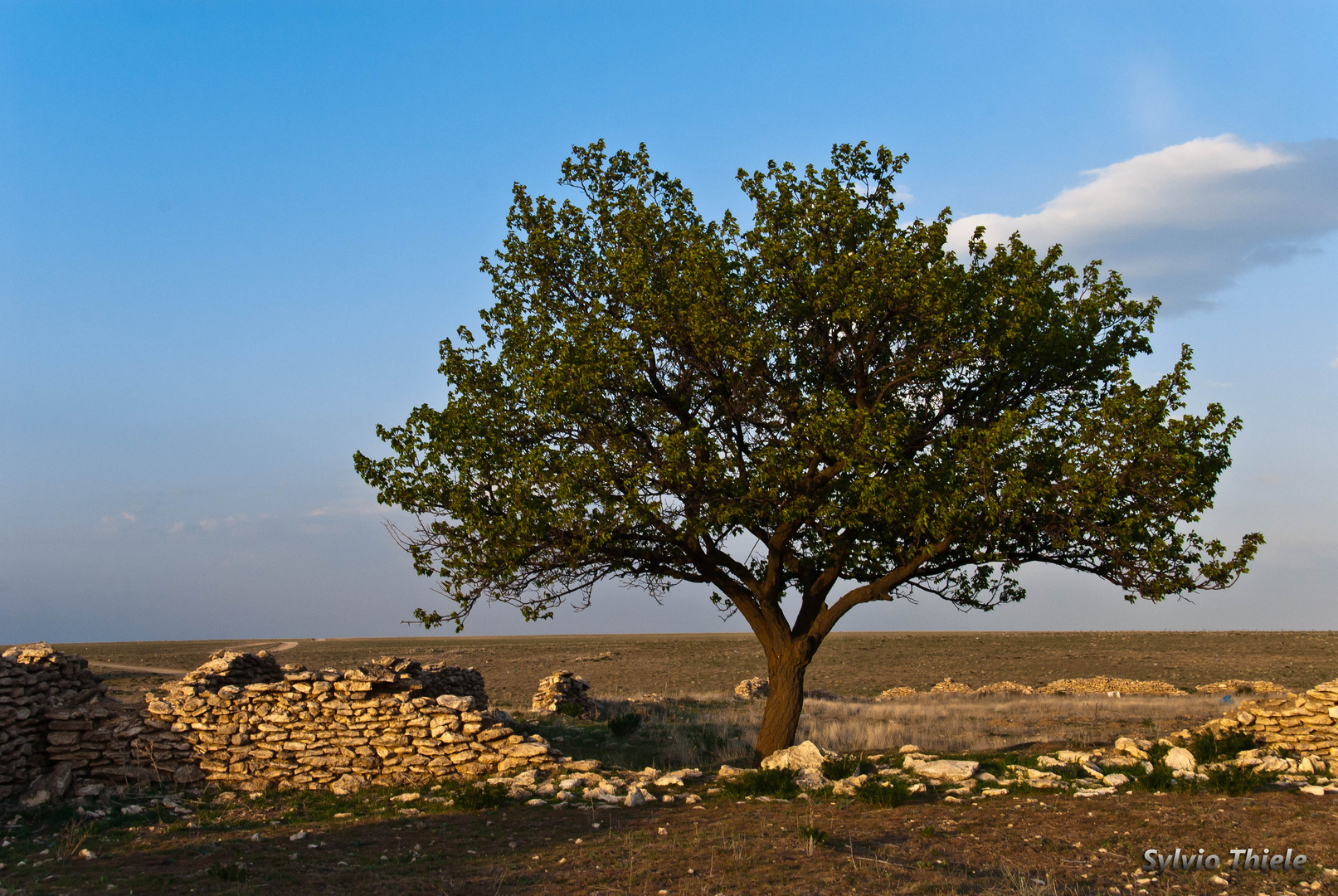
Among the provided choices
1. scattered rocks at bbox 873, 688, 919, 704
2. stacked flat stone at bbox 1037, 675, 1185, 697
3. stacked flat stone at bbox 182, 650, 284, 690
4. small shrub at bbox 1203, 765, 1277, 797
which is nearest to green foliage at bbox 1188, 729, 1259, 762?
small shrub at bbox 1203, 765, 1277, 797

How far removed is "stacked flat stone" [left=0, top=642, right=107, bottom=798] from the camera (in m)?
13.6

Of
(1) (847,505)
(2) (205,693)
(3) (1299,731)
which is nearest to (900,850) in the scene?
(1) (847,505)

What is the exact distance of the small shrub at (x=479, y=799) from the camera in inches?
476

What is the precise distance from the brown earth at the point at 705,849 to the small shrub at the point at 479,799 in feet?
0.65

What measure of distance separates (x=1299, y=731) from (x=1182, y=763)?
13.3 ft

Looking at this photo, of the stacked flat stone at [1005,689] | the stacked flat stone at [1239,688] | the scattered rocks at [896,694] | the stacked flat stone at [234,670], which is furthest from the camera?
the stacked flat stone at [1005,689]

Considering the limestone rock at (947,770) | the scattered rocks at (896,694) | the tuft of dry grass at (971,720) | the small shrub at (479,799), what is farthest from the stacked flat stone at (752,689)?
the small shrub at (479,799)

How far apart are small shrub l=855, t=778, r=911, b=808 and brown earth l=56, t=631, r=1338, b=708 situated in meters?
20.2

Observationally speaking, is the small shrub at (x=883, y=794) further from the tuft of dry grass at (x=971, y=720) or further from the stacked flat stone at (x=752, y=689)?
the stacked flat stone at (x=752, y=689)

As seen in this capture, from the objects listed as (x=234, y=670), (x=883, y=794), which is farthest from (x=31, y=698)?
(x=883, y=794)

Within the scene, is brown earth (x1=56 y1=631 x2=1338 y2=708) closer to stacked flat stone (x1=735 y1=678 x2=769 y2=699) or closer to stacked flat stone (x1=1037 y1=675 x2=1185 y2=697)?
stacked flat stone (x1=1037 y1=675 x2=1185 y2=697)

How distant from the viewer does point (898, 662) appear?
54.4 m

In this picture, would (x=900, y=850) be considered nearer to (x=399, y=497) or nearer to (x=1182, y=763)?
(x=1182, y=763)

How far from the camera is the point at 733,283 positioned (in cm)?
1478
